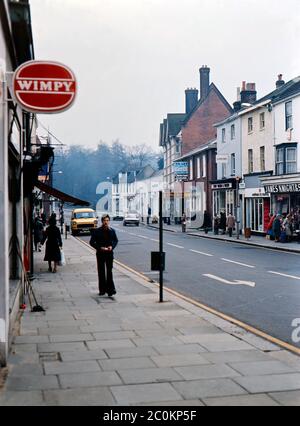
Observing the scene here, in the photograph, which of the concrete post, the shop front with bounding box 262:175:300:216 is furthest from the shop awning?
the shop front with bounding box 262:175:300:216

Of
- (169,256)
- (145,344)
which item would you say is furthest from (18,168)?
(169,256)

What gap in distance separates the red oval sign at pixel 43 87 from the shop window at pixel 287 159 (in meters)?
29.1

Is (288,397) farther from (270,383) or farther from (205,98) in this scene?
(205,98)

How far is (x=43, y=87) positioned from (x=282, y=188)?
29006 mm

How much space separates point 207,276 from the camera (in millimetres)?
17141

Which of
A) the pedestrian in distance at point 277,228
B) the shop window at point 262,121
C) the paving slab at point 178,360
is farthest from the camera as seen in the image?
the shop window at point 262,121

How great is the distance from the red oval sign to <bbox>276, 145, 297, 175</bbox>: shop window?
29.1m

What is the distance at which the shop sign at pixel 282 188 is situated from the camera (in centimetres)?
3287

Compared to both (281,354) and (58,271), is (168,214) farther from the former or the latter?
(281,354)

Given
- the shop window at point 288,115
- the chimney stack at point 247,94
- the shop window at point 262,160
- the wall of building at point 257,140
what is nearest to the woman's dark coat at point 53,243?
the shop window at point 288,115

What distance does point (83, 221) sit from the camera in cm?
4422

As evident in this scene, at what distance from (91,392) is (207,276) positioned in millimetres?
11399

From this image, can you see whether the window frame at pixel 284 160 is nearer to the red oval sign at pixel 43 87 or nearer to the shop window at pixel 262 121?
the shop window at pixel 262 121

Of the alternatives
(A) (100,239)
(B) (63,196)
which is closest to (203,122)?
(B) (63,196)
